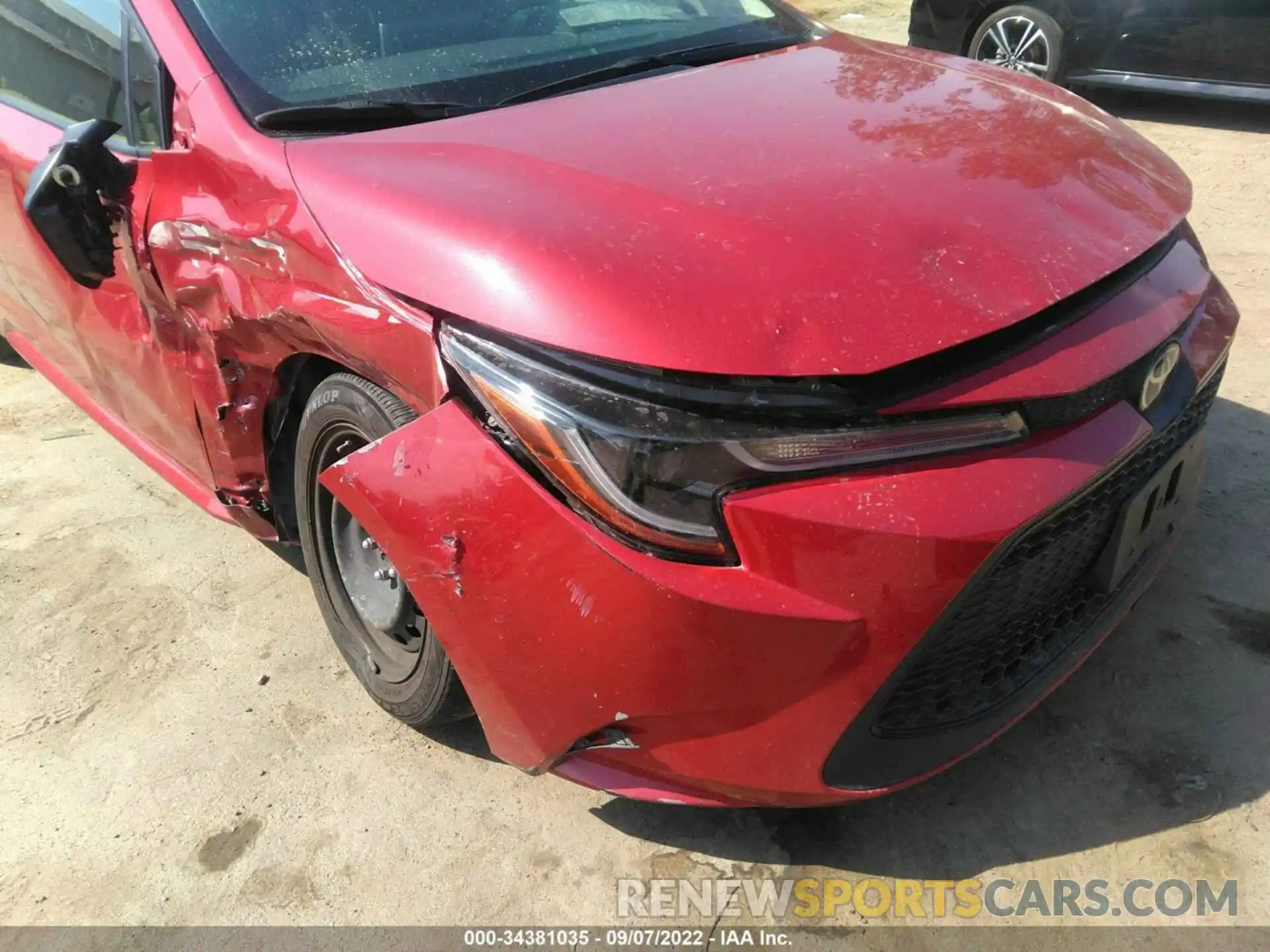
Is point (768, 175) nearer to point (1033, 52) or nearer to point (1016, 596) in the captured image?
point (1016, 596)

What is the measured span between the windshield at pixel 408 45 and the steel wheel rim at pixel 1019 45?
4.12 metres

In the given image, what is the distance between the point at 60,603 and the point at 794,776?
87.4 inches

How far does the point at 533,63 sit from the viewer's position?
2373mm

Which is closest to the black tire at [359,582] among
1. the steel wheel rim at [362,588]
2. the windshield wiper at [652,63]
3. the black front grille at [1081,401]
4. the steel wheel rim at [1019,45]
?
the steel wheel rim at [362,588]

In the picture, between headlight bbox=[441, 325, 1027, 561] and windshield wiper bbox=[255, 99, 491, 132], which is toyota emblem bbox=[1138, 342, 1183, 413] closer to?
headlight bbox=[441, 325, 1027, 561]

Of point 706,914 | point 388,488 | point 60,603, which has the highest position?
point 388,488

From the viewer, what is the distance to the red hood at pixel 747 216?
59.1 inches

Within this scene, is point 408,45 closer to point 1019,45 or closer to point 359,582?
point 359,582

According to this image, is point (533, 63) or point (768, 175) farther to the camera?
point (533, 63)

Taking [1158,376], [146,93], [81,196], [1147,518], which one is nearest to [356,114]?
[146,93]

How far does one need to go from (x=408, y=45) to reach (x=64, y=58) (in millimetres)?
1060

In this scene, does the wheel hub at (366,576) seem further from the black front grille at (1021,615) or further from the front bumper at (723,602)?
the black front grille at (1021,615)

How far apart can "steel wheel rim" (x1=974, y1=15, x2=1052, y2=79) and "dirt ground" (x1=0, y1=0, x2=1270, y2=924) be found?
3869mm

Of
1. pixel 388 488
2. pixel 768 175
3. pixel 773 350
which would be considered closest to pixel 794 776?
pixel 773 350
